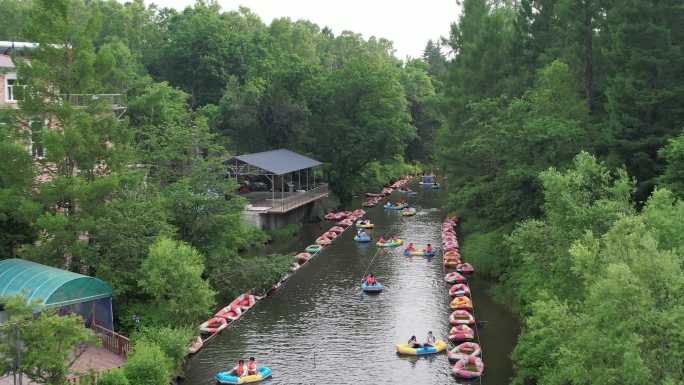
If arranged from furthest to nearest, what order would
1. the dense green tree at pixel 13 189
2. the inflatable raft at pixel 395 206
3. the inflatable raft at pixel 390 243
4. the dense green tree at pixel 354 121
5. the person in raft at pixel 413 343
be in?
the inflatable raft at pixel 395 206
the dense green tree at pixel 354 121
the inflatable raft at pixel 390 243
the person in raft at pixel 413 343
the dense green tree at pixel 13 189

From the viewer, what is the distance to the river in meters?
27.0

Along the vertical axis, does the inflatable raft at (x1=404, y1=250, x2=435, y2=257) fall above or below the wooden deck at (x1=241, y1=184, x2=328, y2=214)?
below

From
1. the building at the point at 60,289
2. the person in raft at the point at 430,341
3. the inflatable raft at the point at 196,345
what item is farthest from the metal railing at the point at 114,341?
the person in raft at the point at 430,341

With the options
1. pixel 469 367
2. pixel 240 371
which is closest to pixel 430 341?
pixel 469 367

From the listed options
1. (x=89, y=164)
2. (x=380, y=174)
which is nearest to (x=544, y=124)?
(x=89, y=164)

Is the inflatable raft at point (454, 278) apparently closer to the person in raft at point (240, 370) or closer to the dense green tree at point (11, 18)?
the person in raft at point (240, 370)

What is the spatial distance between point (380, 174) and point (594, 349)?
63807 mm

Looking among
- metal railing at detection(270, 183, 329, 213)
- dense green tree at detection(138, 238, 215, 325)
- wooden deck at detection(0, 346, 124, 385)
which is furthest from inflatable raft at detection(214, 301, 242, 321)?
metal railing at detection(270, 183, 329, 213)

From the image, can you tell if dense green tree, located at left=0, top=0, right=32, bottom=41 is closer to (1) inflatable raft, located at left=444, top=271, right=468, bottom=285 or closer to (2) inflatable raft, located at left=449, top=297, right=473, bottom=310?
(1) inflatable raft, located at left=444, top=271, right=468, bottom=285

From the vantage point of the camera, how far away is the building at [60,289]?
24984mm

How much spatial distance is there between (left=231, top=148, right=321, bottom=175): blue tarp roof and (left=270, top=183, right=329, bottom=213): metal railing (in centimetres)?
229

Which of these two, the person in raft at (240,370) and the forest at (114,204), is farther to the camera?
the forest at (114,204)

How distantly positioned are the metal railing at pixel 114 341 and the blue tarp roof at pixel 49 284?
4.49 ft

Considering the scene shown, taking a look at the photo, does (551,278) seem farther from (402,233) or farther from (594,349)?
(402,233)
